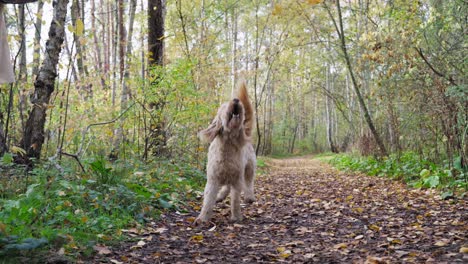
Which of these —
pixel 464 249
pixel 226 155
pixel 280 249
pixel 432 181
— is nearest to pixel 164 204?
pixel 226 155

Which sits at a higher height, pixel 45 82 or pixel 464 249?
pixel 45 82

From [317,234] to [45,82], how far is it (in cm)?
445

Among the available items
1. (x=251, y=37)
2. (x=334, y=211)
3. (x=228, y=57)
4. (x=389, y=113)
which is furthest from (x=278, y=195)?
(x=251, y=37)

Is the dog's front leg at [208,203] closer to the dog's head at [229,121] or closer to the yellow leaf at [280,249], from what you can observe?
the dog's head at [229,121]

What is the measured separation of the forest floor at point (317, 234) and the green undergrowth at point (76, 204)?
23cm

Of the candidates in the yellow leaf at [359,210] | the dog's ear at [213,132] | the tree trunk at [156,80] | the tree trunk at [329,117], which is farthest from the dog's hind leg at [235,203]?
the tree trunk at [329,117]

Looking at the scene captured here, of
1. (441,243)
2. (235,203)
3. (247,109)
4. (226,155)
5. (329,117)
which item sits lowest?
(441,243)

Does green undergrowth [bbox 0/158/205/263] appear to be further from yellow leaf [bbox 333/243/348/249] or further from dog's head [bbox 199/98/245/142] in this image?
yellow leaf [bbox 333/243/348/249]

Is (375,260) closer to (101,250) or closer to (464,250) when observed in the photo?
(464,250)

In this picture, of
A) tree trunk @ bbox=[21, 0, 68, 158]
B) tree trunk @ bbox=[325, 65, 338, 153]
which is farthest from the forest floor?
tree trunk @ bbox=[325, 65, 338, 153]

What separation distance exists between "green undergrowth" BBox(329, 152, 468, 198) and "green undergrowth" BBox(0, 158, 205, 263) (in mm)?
3840

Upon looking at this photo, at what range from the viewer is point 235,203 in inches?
195

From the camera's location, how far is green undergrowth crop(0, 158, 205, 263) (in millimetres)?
3061

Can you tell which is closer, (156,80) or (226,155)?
(226,155)
